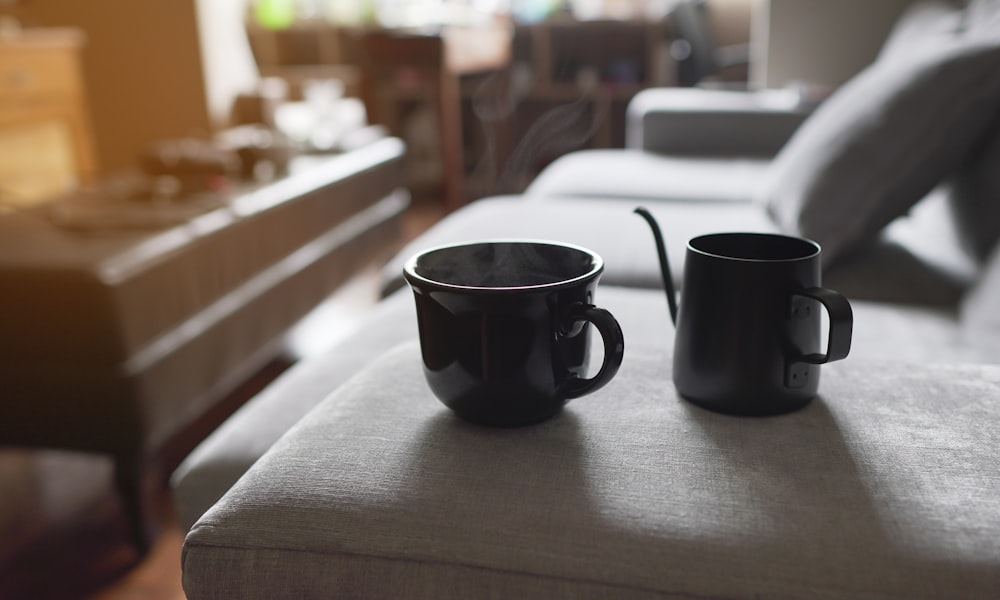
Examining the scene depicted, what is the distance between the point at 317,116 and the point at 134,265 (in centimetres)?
246

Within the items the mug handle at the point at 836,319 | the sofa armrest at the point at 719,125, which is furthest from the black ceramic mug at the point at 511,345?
the sofa armrest at the point at 719,125

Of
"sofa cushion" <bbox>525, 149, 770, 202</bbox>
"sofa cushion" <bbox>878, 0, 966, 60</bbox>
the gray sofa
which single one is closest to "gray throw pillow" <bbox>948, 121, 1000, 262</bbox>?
the gray sofa

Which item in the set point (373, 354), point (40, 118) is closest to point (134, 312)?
point (373, 354)

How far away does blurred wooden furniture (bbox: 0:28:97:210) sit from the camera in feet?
10.3

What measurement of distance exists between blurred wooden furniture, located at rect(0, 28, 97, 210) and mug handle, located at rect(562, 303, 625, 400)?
10.1ft

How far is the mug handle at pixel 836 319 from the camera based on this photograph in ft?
1.51

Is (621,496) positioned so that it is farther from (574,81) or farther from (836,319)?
(574,81)

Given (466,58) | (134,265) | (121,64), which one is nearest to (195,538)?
(134,265)

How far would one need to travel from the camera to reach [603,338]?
456mm

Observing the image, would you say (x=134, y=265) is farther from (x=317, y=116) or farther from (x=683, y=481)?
(x=317, y=116)

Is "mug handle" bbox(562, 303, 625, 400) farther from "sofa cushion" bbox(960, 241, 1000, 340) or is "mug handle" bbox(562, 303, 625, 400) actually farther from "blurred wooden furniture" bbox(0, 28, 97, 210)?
"blurred wooden furniture" bbox(0, 28, 97, 210)

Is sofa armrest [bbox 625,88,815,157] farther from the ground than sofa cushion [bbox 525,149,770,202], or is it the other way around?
sofa armrest [bbox 625,88,815,157]

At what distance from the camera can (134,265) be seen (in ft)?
4.06

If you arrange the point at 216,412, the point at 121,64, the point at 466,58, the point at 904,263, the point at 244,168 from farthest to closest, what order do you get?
1. the point at 121,64
2. the point at 466,58
3. the point at 244,168
4. the point at 216,412
5. the point at 904,263
